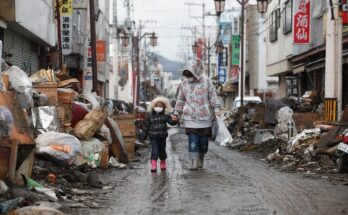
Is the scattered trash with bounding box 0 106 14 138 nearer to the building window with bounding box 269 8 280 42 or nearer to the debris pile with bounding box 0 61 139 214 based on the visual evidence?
the debris pile with bounding box 0 61 139 214

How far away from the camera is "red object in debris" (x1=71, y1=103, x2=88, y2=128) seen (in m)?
13.5

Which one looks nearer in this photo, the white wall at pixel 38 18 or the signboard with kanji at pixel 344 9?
the signboard with kanji at pixel 344 9

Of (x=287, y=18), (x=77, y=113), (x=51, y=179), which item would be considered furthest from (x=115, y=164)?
(x=287, y=18)

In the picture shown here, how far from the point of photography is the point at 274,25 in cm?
3744

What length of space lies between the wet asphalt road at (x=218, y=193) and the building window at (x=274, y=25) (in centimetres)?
2459

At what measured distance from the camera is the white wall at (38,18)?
17534 mm

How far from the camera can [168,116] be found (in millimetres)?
12633

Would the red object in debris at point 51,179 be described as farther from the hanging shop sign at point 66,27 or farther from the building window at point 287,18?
the building window at point 287,18

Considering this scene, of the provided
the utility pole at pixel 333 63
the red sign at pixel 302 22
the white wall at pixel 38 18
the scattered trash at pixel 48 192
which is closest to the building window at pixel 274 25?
the red sign at pixel 302 22

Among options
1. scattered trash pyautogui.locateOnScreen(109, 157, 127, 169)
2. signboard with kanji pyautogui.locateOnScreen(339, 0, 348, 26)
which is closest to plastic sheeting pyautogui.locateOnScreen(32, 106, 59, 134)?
scattered trash pyautogui.locateOnScreen(109, 157, 127, 169)

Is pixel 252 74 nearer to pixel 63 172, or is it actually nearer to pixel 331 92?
pixel 331 92

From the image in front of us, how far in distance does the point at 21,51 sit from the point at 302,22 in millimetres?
11597

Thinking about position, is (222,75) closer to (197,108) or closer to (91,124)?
(91,124)

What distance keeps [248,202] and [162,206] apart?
3.79ft
